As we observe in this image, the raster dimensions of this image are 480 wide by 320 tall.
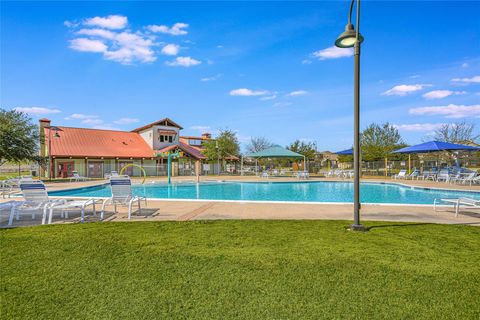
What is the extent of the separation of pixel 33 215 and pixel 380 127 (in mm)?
48126

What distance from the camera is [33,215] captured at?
728 cm

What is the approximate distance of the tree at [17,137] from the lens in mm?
22922

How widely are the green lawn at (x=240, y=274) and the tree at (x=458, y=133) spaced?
41.8m

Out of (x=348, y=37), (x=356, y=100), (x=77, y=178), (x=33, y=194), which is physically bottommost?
(x=77, y=178)

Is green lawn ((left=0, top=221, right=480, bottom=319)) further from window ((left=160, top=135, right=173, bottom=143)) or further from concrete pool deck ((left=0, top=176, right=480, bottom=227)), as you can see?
window ((left=160, top=135, right=173, bottom=143))

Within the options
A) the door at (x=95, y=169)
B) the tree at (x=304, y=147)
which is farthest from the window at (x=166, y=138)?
the tree at (x=304, y=147)

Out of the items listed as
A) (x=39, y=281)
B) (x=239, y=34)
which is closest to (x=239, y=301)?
(x=39, y=281)

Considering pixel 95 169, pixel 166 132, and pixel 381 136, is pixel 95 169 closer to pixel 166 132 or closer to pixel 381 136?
pixel 166 132

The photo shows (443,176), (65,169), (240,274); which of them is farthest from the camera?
(65,169)

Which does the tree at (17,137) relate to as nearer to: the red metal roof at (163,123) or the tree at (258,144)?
the red metal roof at (163,123)

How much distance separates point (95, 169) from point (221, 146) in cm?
1455

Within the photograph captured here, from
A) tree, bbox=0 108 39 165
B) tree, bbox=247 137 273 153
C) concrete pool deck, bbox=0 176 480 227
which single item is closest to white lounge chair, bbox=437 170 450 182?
concrete pool deck, bbox=0 176 480 227

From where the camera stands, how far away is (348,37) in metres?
5.93

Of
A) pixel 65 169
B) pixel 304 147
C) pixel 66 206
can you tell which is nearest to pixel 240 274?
pixel 66 206
